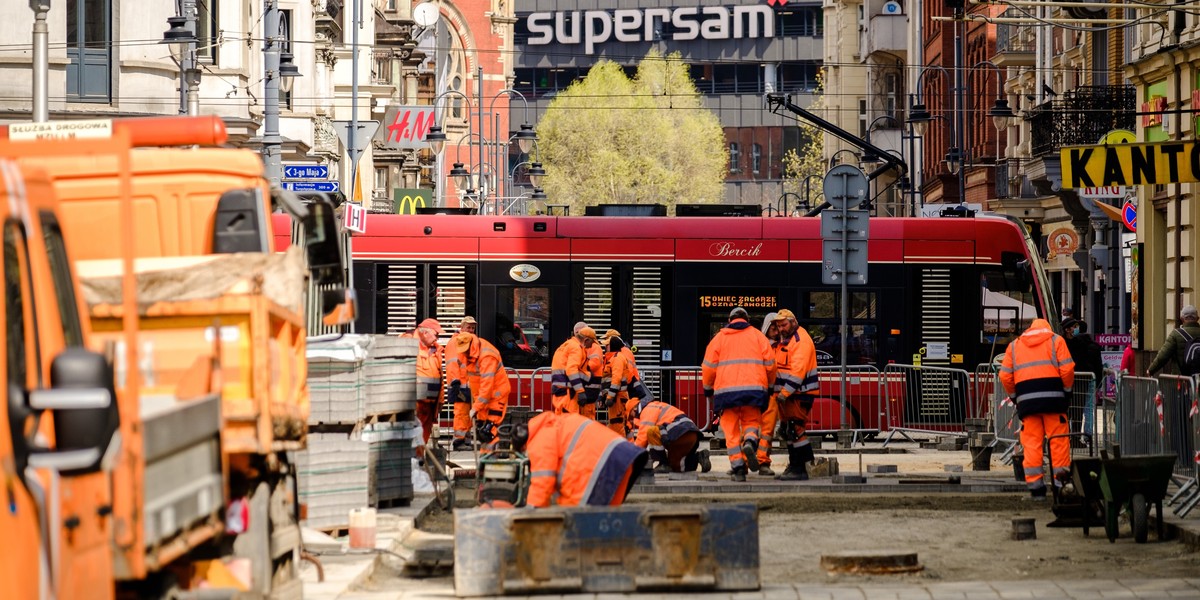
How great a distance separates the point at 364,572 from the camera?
12469mm

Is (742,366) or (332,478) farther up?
(742,366)

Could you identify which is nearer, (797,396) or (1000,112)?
(797,396)

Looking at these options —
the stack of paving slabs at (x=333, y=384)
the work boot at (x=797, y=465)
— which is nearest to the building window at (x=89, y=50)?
the work boot at (x=797, y=465)

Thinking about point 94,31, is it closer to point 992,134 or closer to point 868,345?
point 868,345

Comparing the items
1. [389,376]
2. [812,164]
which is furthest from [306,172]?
[812,164]

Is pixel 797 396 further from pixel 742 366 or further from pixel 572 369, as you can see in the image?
pixel 572 369

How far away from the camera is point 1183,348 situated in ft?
68.2

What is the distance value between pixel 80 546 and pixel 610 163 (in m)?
77.0

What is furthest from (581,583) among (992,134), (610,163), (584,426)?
(610,163)

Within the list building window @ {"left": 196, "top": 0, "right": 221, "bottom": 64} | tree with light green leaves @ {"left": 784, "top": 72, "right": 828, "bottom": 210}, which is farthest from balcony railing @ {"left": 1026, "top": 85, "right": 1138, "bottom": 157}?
tree with light green leaves @ {"left": 784, "top": 72, "right": 828, "bottom": 210}

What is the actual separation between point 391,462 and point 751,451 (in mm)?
4313

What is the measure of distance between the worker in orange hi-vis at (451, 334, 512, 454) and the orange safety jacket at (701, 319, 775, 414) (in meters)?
3.24

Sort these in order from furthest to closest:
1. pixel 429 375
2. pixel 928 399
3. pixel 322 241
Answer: pixel 928 399, pixel 429 375, pixel 322 241

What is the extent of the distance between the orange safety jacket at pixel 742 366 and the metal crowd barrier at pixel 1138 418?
3.34m
